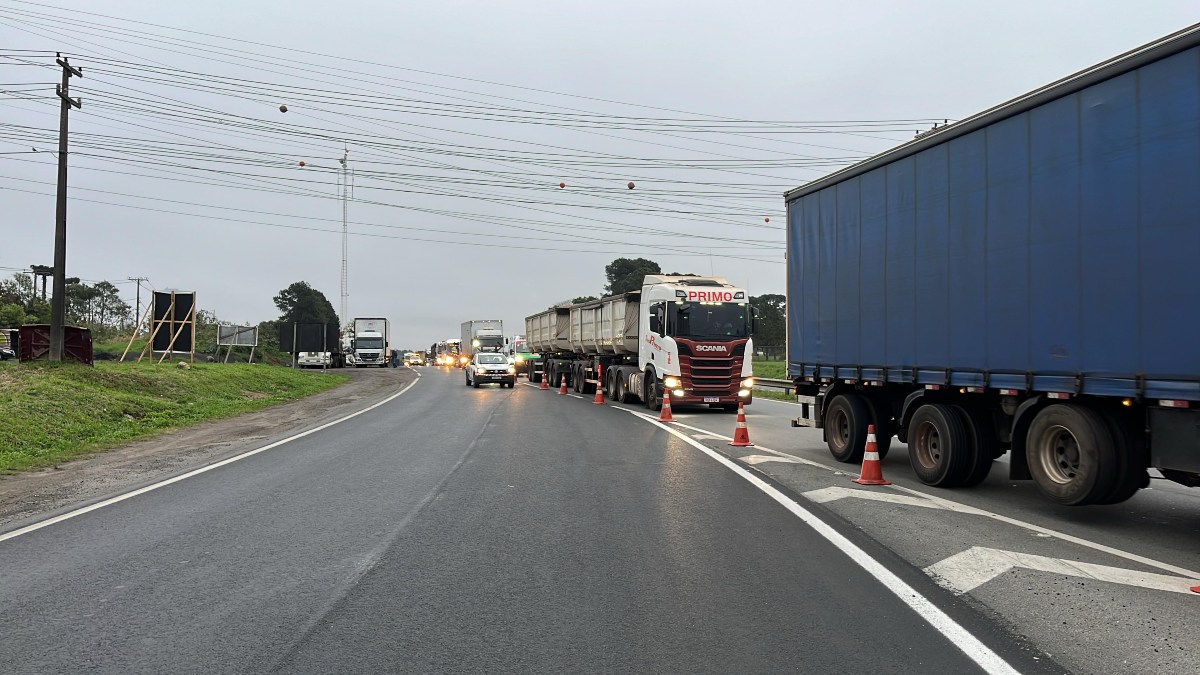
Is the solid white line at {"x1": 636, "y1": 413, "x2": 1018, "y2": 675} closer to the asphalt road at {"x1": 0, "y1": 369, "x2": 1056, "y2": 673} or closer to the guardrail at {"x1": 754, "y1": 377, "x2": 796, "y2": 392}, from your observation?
the asphalt road at {"x1": 0, "y1": 369, "x2": 1056, "y2": 673}

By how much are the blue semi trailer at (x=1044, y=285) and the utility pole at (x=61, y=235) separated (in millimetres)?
19846

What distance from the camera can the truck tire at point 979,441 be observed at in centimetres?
900

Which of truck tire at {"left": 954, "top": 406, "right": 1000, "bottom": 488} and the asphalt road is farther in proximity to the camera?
truck tire at {"left": 954, "top": 406, "right": 1000, "bottom": 488}

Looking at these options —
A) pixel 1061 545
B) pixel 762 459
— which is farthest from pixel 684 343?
pixel 1061 545

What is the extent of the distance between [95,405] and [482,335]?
38529 mm

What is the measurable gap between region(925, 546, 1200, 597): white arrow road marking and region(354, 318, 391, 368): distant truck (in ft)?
207

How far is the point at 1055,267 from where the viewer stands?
24.7 ft

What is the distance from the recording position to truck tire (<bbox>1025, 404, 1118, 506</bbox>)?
22.9 feet

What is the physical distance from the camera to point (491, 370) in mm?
35719

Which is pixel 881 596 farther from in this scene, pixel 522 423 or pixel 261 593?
pixel 522 423

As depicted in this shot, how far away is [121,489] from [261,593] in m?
5.42

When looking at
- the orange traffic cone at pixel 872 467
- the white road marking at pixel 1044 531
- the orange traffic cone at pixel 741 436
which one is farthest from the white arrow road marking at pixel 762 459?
the orange traffic cone at pixel 872 467

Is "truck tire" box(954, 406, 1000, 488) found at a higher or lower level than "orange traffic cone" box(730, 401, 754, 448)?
higher

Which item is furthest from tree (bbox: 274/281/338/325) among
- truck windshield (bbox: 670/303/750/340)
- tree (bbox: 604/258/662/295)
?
truck windshield (bbox: 670/303/750/340)
